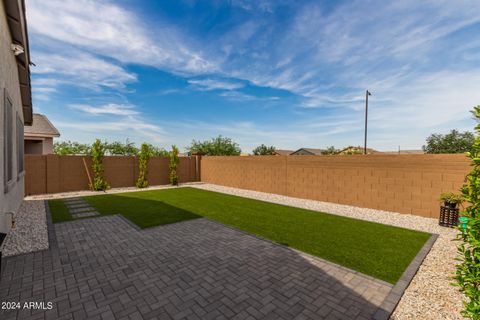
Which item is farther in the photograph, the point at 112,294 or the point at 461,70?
the point at 461,70

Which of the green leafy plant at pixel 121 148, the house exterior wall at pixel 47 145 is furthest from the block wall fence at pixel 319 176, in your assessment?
the green leafy plant at pixel 121 148

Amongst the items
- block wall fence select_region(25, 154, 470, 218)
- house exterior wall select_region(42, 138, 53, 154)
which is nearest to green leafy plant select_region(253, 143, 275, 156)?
block wall fence select_region(25, 154, 470, 218)

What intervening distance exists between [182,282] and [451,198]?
845cm

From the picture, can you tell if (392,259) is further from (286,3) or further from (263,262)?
(286,3)

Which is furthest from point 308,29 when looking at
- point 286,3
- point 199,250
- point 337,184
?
point 199,250

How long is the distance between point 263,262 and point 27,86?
412 inches

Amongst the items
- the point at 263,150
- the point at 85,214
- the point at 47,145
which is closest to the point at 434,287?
the point at 85,214

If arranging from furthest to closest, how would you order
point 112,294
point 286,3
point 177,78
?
point 177,78 → point 286,3 → point 112,294

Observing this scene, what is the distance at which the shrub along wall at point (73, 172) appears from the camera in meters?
11.6

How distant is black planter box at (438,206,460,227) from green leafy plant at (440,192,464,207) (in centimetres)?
19

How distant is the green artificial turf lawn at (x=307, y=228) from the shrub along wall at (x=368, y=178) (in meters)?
2.34

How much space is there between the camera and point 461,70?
833 centimetres

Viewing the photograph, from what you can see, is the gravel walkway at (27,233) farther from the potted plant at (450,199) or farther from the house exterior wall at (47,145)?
the house exterior wall at (47,145)

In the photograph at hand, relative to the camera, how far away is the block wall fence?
764cm
